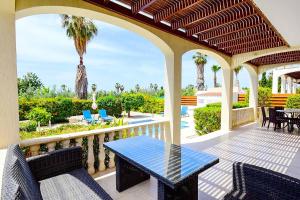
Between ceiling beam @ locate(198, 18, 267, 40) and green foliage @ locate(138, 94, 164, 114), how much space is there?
1302 cm

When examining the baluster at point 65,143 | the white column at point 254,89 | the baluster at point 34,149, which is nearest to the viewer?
the baluster at point 34,149

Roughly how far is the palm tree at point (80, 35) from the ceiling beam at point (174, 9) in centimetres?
1312

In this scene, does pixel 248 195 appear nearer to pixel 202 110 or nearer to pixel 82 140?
pixel 82 140

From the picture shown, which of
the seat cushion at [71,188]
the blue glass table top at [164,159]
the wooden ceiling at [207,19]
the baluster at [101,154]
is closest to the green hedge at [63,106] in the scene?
the baluster at [101,154]

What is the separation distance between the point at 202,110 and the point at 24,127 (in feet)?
27.8

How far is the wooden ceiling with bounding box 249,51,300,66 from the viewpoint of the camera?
7750 mm

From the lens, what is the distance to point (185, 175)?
6.02ft

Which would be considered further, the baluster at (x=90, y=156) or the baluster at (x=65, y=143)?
the baluster at (x=90, y=156)

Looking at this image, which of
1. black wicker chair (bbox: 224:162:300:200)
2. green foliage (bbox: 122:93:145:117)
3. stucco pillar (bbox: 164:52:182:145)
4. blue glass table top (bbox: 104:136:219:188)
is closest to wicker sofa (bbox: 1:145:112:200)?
blue glass table top (bbox: 104:136:219:188)

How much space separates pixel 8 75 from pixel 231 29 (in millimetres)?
4874

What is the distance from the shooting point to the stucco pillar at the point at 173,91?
4812 millimetres

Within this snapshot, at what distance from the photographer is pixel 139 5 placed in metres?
3.48

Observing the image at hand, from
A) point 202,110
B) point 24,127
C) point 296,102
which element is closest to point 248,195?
point 202,110

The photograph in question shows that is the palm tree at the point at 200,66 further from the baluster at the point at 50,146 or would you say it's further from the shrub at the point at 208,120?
the baluster at the point at 50,146
